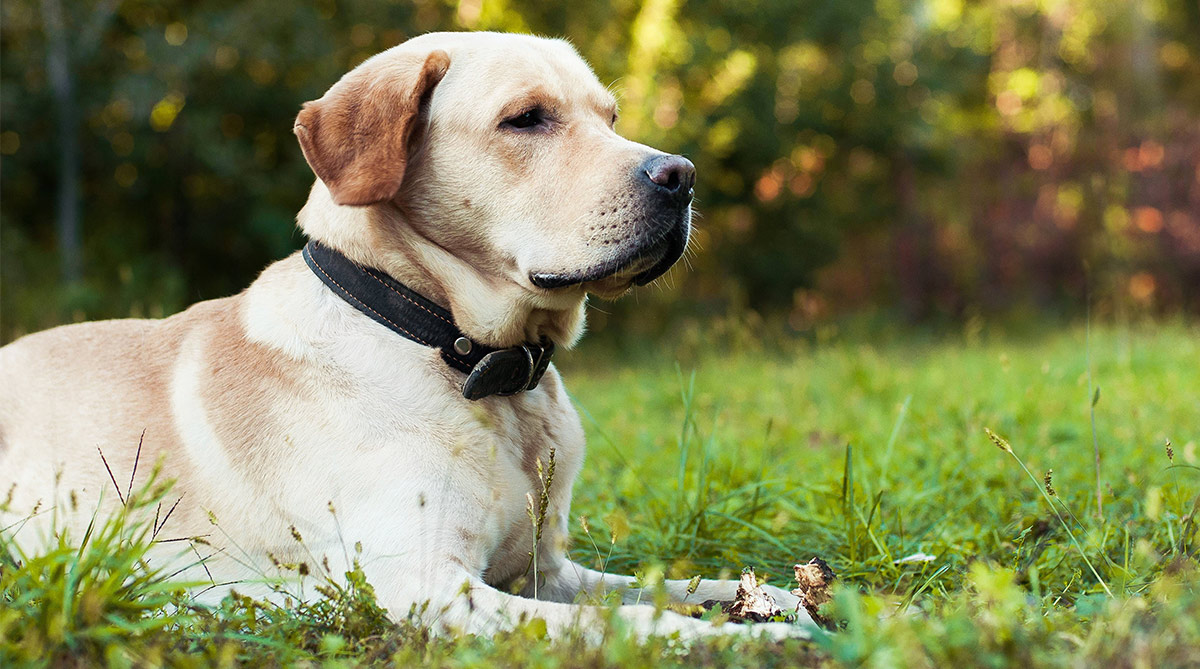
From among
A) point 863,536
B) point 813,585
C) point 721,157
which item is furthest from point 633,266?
point 721,157

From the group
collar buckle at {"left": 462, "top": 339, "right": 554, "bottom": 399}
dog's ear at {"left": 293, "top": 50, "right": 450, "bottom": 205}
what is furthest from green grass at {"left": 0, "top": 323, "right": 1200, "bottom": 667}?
dog's ear at {"left": 293, "top": 50, "right": 450, "bottom": 205}

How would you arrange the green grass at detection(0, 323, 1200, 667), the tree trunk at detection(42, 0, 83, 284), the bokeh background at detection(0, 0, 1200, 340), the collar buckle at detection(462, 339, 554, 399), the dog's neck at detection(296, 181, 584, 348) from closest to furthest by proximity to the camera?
1. the green grass at detection(0, 323, 1200, 667)
2. the collar buckle at detection(462, 339, 554, 399)
3. the dog's neck at detection(296, 181, 584, 348)
4. the tree trunk at detection(42, 0, 83, 284)
5. the bokeh background at detection(0, 0, 1200, 340)

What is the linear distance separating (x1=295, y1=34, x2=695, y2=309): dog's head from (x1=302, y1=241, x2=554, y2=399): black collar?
0.18 metres

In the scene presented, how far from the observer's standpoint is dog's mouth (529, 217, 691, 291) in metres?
2.65

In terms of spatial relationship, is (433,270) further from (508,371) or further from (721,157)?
(721,157)

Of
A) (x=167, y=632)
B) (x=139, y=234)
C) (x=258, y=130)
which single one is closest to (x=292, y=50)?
(x=258, y=130)

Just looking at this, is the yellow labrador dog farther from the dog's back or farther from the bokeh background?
the bokeh background

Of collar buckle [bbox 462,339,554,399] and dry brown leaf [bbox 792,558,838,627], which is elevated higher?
collar buckle [bbox 462,339,554,399]

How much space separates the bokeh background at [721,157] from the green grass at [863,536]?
311cm

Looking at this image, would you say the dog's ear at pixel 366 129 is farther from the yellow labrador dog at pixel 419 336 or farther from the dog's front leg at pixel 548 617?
the dog's front leg at pixel 548 617

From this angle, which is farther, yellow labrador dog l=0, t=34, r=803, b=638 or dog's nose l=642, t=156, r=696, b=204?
dog's nose l=642, t=156, r=696, b=204

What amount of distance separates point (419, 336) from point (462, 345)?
113 mm

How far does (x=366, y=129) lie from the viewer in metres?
2.63

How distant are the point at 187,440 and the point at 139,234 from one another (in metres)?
→ 9.15
